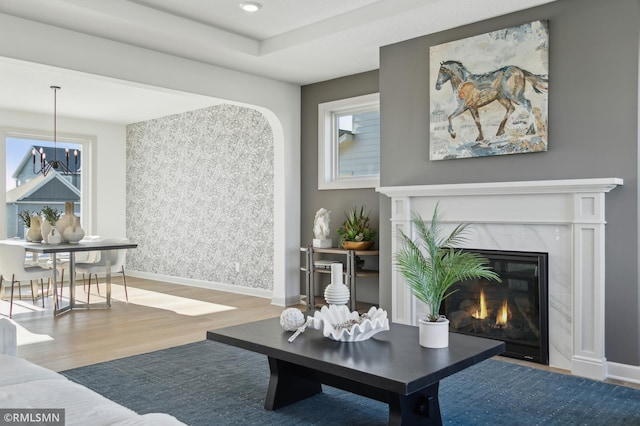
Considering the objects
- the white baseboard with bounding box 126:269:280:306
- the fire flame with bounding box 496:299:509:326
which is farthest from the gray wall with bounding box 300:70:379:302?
the fire flame with bounding box 496:299:509:326

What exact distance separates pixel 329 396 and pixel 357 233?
2.51 meters

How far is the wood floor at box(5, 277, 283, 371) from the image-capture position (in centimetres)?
404

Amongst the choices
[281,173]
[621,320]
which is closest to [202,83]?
[281,173]

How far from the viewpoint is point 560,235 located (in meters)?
3.65

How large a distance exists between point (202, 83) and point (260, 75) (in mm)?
751

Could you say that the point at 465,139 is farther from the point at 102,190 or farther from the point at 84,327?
the point at 102,190

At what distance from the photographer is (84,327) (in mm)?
4902

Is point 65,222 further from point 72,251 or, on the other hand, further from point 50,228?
point 72,251

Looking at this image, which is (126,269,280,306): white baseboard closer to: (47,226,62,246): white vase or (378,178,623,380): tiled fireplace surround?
(47,226,62,246): white vase

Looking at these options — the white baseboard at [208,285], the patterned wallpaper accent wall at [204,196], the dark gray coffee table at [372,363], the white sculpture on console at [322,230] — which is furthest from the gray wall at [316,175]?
the dark gray coffee table at [372,363]

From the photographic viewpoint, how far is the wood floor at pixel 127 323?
4039 millimetres

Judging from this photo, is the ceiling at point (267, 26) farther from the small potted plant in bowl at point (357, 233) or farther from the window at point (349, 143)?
the small potted plant in bowl at point (357, 233)

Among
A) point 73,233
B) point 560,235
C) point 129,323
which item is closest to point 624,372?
point 560,235

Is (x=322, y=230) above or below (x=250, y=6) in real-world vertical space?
below
